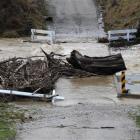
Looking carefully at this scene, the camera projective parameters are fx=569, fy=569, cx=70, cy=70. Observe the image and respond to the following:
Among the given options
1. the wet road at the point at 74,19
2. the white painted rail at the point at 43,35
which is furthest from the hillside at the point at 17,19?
the white painted rail at the point at 43,35

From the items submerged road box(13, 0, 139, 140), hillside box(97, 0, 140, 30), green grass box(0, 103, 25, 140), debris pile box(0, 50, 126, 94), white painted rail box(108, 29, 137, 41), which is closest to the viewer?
green grass box(0, 103, 25, 140)

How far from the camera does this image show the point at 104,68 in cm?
3062

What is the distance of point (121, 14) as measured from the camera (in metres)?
50.4

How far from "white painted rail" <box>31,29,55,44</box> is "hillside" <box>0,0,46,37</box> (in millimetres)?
2857

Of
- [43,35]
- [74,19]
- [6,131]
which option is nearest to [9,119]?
[6,131]

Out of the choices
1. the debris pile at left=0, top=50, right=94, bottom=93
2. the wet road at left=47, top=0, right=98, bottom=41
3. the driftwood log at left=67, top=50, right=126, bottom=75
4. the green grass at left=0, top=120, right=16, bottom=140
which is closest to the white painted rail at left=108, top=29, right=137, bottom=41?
the wet road at left=47, top=0, right=98, bottom=41

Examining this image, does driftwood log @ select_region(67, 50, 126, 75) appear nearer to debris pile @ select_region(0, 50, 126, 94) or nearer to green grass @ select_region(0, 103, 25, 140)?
debris pile @ select_region(0, 50, 126, 94)

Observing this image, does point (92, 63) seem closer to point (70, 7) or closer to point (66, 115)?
point (66, 115)

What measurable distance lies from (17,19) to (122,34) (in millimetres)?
11100

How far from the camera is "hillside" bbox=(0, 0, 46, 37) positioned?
4756 cm

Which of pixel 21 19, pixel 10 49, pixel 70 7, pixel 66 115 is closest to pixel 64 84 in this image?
pixel 66 115

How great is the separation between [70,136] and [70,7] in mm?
42685

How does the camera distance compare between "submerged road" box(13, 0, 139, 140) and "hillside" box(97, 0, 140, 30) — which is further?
"hillside" box(97, 0, 140, 30)

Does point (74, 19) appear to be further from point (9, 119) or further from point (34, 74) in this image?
point (9, 119)
